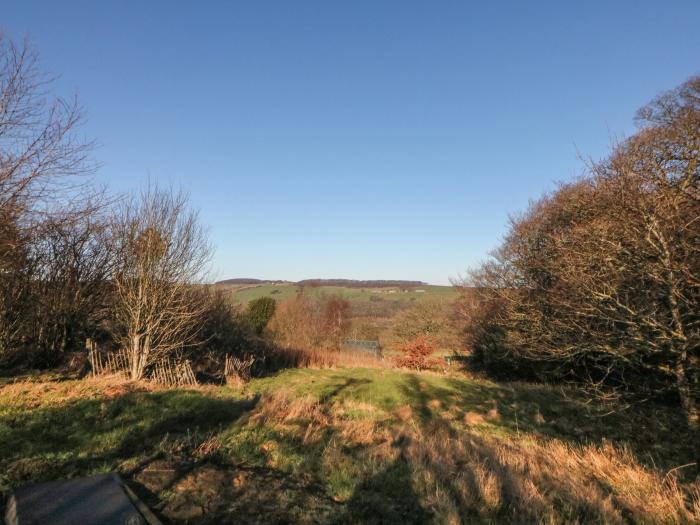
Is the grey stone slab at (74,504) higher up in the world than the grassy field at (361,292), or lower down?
lower down

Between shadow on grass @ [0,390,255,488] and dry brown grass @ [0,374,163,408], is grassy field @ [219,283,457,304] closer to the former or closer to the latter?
dry brown grass @ [0,374,163,408]

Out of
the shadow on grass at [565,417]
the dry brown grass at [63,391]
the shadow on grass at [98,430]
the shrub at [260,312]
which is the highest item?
the shrub at [260,312]

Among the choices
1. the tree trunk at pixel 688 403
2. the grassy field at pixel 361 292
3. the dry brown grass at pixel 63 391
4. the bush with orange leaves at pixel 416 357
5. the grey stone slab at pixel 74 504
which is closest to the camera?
the grey stone slab at pixel 74 504

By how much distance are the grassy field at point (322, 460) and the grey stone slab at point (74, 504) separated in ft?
1.28

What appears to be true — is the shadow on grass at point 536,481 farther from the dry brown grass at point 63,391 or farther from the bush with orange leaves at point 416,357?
the bush with orange leaves at point 416,357

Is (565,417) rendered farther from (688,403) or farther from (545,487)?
(545,487)

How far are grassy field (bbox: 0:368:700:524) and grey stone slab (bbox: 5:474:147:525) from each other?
390mm

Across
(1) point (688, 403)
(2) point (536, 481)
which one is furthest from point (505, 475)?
(1) point (688, 403)

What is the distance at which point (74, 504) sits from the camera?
149 inches

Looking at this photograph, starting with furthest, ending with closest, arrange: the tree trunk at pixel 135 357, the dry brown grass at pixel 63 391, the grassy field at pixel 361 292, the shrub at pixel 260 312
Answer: the grassy field at pixel 361 292 → the shrub at pixel 260 312 → the tree trunk at pixel 135 357 → the dry brown grass at pixel 63 391

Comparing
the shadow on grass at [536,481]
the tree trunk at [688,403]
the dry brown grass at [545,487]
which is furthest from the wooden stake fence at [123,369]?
the tree trunk at [688,403]

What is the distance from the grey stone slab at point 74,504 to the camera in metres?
3.53

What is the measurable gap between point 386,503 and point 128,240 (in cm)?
1198

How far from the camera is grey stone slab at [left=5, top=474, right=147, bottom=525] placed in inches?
139
